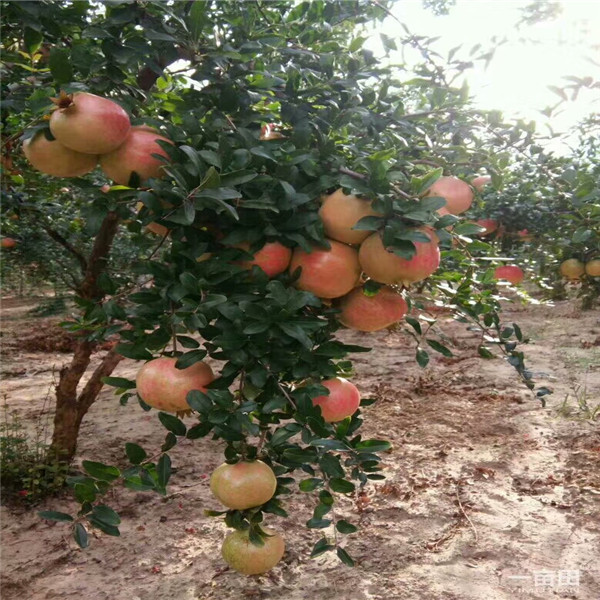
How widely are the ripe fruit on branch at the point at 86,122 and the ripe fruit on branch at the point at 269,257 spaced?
0.32m

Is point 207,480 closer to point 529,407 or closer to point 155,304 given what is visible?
point 155,304

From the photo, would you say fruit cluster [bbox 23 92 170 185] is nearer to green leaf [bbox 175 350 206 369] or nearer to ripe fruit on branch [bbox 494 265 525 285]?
green leaf [bbox 175 350 206 369]

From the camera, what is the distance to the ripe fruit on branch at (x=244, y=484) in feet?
3.78

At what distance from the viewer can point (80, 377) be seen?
2.81 meters

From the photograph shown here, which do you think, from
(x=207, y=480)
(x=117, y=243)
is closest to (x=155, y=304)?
(x=207, y=480)

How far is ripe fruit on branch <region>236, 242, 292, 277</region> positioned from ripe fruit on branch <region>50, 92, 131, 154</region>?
0.32 metres

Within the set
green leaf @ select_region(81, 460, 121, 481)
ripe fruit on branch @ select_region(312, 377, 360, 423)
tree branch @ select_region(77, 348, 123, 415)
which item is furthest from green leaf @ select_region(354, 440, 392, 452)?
tree branch @ select_region(77, 348, 123, 415)

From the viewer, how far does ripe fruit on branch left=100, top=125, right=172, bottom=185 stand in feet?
3.46

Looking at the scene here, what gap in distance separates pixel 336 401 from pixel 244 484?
28 cm

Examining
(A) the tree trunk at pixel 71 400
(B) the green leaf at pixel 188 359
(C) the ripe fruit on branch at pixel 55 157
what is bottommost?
(A) the tree trunk at pixel 71 400

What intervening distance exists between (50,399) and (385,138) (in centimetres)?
400

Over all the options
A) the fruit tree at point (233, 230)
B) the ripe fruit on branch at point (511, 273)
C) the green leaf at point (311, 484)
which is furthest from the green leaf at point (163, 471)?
the ripe fruit on branch at point (511, 273)

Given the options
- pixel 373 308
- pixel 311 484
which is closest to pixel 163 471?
pixel 311 484
